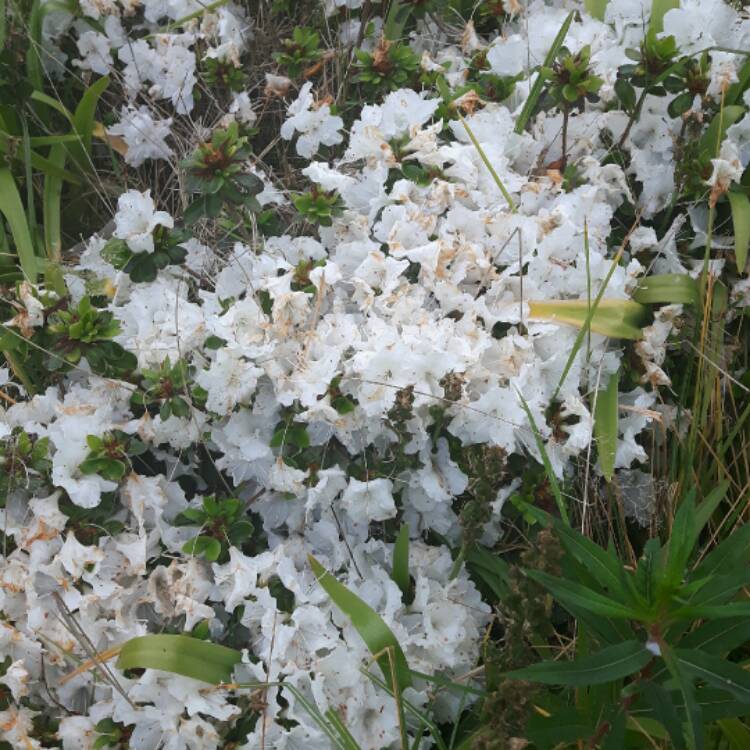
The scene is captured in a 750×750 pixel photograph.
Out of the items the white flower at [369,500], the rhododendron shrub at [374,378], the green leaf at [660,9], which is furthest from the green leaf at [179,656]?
the green leaf at [660,9]

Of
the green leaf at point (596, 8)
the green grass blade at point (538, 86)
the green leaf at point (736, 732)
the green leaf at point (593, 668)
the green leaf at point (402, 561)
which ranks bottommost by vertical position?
the green leaf at point (736, 732)

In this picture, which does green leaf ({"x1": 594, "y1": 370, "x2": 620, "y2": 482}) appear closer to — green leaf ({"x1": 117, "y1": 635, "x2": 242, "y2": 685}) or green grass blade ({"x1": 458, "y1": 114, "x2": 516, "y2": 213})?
green grass blade ({"x1": 458, "y1": 114, "x2": 516, "y2": 213})

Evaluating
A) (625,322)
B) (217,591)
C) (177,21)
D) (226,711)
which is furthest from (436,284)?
(177,21)

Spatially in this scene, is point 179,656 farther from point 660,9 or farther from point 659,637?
point 660,9

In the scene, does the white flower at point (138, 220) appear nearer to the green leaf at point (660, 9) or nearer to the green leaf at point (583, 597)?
the green leaf at point (583, 597)

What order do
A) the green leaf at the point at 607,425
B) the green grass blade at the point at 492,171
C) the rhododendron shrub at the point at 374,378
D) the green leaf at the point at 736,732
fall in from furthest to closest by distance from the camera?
the green grass blade at the point at 492,171 → the green leaf at the point at 607,425 → the rhododendron shrub at the point at 374,378 → the green leaf at the point at 736,732

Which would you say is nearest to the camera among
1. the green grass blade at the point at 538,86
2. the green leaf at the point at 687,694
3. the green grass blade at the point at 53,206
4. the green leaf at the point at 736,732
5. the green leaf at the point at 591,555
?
the green leaf at the point at 687,694
